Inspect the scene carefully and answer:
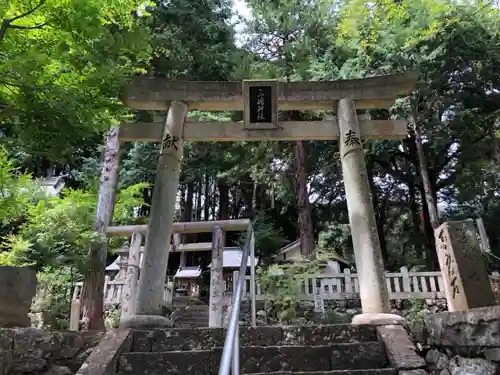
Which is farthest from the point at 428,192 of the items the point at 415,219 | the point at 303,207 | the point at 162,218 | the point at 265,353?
the point at 265,353

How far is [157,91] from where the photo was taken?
18.5ft

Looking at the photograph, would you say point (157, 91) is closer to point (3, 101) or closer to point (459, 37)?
point (3, 101)

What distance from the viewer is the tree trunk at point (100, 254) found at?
7.99m

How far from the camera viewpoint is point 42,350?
10.8 feet

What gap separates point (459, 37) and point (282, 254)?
9.85m

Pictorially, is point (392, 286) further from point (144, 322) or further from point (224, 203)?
point (224, 203)

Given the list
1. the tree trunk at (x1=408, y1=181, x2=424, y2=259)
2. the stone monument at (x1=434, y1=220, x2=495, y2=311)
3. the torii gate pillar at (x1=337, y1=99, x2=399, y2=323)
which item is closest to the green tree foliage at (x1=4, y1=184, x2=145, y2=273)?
the torii gate pillar at (x1=337, y1=99, x2=399, y2=323)

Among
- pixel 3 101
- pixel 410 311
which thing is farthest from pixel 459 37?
pixel 3 101

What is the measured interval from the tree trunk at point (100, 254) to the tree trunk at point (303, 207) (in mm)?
6041

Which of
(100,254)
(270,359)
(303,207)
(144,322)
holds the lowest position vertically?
(270,359)

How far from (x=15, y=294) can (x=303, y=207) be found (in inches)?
398

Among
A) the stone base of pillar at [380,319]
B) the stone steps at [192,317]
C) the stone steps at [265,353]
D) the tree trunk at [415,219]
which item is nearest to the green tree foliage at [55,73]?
the stone steps at [265,353]

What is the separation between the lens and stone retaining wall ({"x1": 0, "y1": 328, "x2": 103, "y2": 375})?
312cm

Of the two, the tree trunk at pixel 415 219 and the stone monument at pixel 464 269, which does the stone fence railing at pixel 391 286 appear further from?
the tree trunk at pixel 415 219
